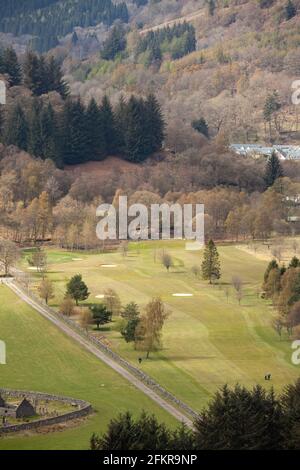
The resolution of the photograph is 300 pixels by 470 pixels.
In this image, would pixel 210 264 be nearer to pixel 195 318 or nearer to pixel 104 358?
pixel 195 318

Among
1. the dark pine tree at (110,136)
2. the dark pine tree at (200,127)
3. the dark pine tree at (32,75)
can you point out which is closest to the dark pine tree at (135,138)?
the dark pine tree at (110,136)

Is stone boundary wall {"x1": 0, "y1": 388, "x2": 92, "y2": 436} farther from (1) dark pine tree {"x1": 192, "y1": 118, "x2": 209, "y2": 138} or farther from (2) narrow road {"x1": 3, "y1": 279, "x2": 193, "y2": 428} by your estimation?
(1) dark pine tree {"x1": 192, "y1": 118, "x2": 209, "y2": 138}

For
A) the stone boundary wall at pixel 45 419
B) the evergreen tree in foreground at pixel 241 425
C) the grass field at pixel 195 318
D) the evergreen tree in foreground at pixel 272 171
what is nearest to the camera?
the evergreen tree in foreground at pixel 241 425

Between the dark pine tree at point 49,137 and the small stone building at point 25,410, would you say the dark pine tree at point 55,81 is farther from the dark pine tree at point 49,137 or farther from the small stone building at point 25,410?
the small stone building at point 25,410

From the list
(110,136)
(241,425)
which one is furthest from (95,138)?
(241,425)

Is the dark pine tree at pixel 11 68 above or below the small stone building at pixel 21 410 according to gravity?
above

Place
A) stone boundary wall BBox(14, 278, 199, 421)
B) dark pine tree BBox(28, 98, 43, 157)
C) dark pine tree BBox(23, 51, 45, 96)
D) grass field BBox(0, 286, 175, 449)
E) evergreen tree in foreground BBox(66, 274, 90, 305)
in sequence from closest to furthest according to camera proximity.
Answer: grass field BBox(0, 286, 175, 449), stone boundary wall BBox(14, 278, 199, 421), evergreen tree in foreground BBox(66, 274, 90, 305), dark pine tree BBox(28, 98, 43, 157), dark pine tree BBox(23, 51, 45, 96)

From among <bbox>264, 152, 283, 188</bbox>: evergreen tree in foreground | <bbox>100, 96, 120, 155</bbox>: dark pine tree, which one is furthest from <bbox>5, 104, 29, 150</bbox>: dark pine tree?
<bbox>264, 152, 283, 188</bbox>: evergreen tree in foreground
